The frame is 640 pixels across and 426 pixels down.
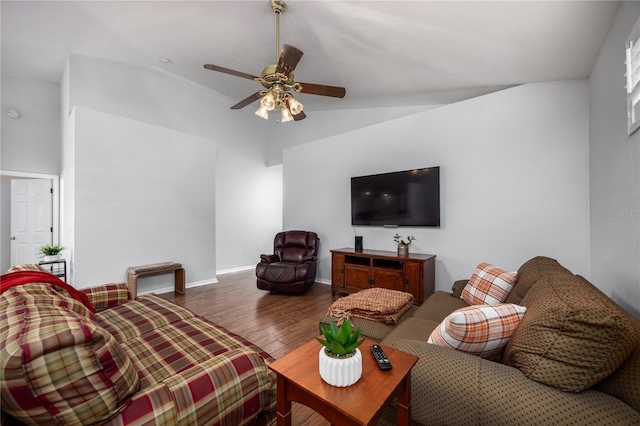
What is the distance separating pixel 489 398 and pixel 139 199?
4.66 metres

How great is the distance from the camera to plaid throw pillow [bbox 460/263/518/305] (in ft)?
6.55

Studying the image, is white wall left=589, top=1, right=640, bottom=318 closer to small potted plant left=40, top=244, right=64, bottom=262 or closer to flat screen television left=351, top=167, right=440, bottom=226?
flat screen television left=351, top=167, right=440, bottom=226

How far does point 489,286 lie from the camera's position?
6.82ft

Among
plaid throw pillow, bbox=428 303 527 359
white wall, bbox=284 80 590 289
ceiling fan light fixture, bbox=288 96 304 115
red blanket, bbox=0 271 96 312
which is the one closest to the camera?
plaid throw pillow, bbox=428 303 527 359

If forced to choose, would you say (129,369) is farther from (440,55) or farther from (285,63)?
(440,55)

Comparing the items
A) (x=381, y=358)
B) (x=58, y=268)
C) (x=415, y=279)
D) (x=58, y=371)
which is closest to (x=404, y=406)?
(x=381, y=358)

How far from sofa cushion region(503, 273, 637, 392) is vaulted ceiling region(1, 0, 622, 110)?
211 centimetres

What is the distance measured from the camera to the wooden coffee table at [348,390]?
2.79 feet

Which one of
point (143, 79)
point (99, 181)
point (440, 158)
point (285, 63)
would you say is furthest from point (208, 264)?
point (440, 158)

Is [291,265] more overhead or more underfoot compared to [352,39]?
more underfoot

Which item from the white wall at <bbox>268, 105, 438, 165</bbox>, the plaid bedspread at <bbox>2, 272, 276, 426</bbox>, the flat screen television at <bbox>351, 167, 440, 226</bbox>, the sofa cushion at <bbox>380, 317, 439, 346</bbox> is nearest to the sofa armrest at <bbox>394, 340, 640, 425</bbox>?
the sofa cushion at <bbox>380, 317, 439, 346</bbox>

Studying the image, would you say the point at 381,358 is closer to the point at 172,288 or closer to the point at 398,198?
the point at 398,198

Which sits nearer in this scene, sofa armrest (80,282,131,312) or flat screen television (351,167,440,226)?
sofa armrest (80,282,131,312)

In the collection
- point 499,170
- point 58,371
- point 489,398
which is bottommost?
point 489,398
